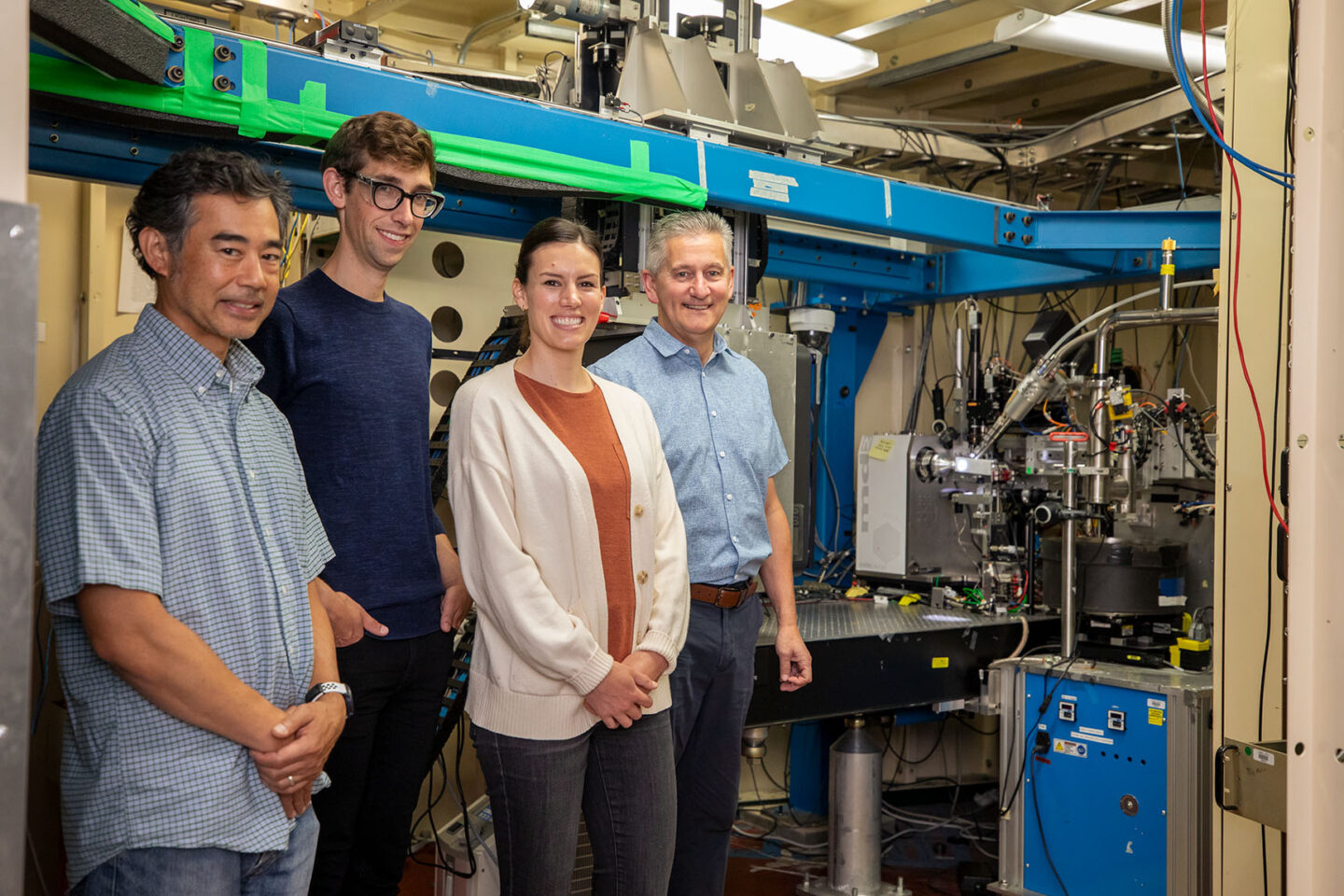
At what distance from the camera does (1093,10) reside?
3695 mm

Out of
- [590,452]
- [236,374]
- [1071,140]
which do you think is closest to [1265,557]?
[590,452]

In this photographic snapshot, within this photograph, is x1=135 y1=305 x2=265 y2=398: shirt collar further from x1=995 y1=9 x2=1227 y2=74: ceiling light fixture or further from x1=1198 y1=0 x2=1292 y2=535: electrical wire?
x1=995 y1=9 x2=1227 y2=74: ceiling light fixture

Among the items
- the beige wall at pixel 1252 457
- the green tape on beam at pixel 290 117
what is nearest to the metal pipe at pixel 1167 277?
the beige wall at pixel 1252 457

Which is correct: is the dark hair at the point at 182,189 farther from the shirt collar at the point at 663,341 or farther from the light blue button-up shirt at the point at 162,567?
the shirt collar at the point at 663,341

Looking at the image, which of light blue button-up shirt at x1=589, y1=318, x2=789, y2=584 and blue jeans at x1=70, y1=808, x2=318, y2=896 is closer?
blue jeans at x1=70, y1=808, x2=318, y2=896

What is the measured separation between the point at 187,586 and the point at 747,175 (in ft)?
6.32

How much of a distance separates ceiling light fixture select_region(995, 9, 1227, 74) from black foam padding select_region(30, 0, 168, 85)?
8.51ft

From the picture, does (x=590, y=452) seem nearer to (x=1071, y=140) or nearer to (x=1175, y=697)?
(x=1175, y=697)

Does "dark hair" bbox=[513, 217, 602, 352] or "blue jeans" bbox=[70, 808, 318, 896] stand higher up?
"dark hair" bbox=[513, 217, 602, 352]

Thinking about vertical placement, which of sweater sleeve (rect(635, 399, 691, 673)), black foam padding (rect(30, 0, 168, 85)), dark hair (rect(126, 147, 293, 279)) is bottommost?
sweater sleeve (rect(635, 399, 691, 673))

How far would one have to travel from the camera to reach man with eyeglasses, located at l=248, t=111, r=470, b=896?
1.76m

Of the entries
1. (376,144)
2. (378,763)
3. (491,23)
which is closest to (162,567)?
(378,763)

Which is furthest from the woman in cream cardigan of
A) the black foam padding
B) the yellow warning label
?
the yellow warning label

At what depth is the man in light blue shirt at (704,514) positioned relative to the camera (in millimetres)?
2264
